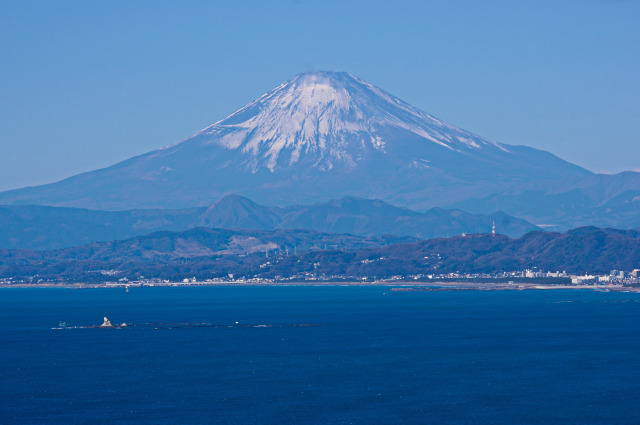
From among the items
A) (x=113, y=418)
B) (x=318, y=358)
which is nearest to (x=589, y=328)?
(x=318, y=358)

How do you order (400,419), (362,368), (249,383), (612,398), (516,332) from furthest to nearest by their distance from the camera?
(516,332)
(362,368)
(249,383)
(612,398)
(400,419)

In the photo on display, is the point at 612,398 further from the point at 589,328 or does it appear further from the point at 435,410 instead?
the point at 589,328

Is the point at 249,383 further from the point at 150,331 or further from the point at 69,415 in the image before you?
the point at 150,331

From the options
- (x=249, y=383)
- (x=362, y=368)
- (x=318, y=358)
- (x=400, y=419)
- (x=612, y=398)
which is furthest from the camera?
(x=318, y=358)

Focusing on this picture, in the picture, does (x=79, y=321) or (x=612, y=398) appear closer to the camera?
(x=612, y=398)

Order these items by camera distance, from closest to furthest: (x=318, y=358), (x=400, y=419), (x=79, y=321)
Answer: (x=400, y=419), (x=318, y=358), (x=79, y=321)

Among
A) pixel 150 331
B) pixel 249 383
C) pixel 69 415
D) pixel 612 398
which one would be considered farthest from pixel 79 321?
pixel 612 398
